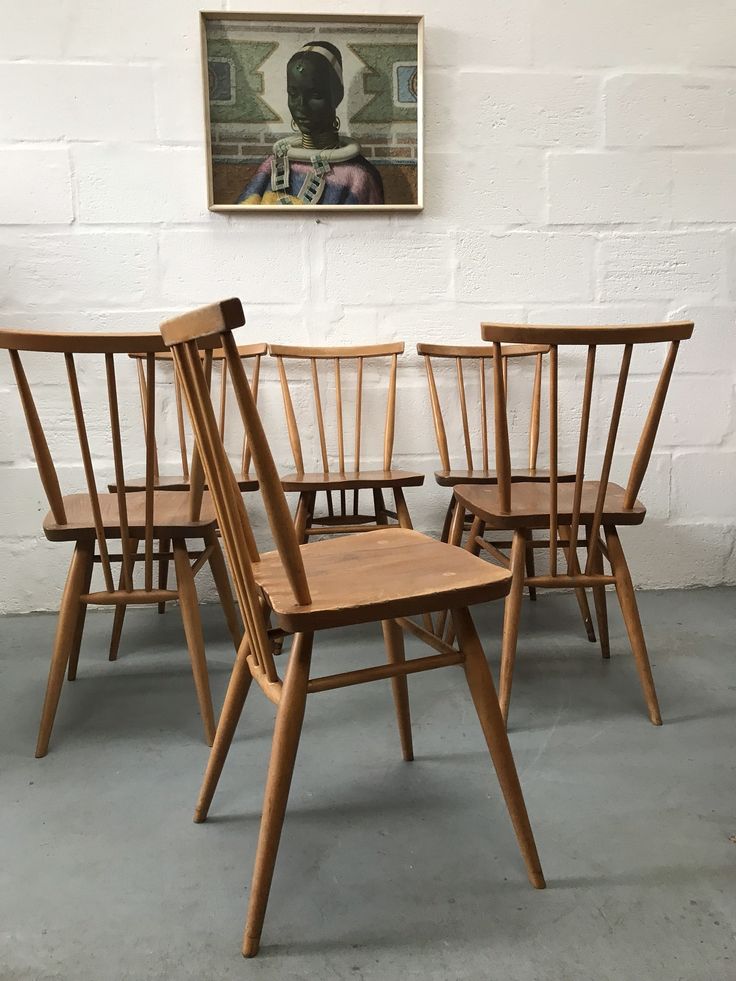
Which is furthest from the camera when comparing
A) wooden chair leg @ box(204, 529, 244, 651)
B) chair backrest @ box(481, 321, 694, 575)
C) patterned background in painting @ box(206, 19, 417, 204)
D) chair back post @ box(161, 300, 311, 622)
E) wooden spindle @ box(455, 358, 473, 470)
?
wooden spindle @ box(455, 358, 473, 470)

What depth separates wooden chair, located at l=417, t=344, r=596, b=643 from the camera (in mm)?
2172

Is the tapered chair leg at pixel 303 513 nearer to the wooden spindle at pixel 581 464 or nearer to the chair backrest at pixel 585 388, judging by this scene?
the chair backrest at pixel 585 388

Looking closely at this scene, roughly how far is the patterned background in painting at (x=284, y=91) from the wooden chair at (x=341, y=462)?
56cm

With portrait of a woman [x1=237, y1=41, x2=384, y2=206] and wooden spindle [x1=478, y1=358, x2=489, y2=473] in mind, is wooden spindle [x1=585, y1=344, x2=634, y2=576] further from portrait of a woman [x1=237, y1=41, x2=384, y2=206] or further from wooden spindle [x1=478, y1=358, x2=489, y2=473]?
portrait of a woman [x1=237, y1=41, x2=384, y2=206]

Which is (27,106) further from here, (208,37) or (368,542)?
(368,542)

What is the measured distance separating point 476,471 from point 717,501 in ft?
2.98

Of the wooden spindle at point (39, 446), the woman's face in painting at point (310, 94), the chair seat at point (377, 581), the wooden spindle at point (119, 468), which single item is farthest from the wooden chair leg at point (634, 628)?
the woman's face in painting at point (310, 94)

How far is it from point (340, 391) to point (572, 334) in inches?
42.8

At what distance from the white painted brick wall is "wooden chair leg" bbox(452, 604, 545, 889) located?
1453 millimetres

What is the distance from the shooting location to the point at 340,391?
238 cm

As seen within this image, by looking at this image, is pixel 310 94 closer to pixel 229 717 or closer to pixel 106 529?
pixel 106 529

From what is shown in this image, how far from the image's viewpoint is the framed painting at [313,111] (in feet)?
7.36

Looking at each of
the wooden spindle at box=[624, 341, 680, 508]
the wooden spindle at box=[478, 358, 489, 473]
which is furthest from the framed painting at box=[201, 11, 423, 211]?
the wooden spindle at box=[624, 341, 680, 508]

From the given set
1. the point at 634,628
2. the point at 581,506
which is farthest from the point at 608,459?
the point at 634,628
